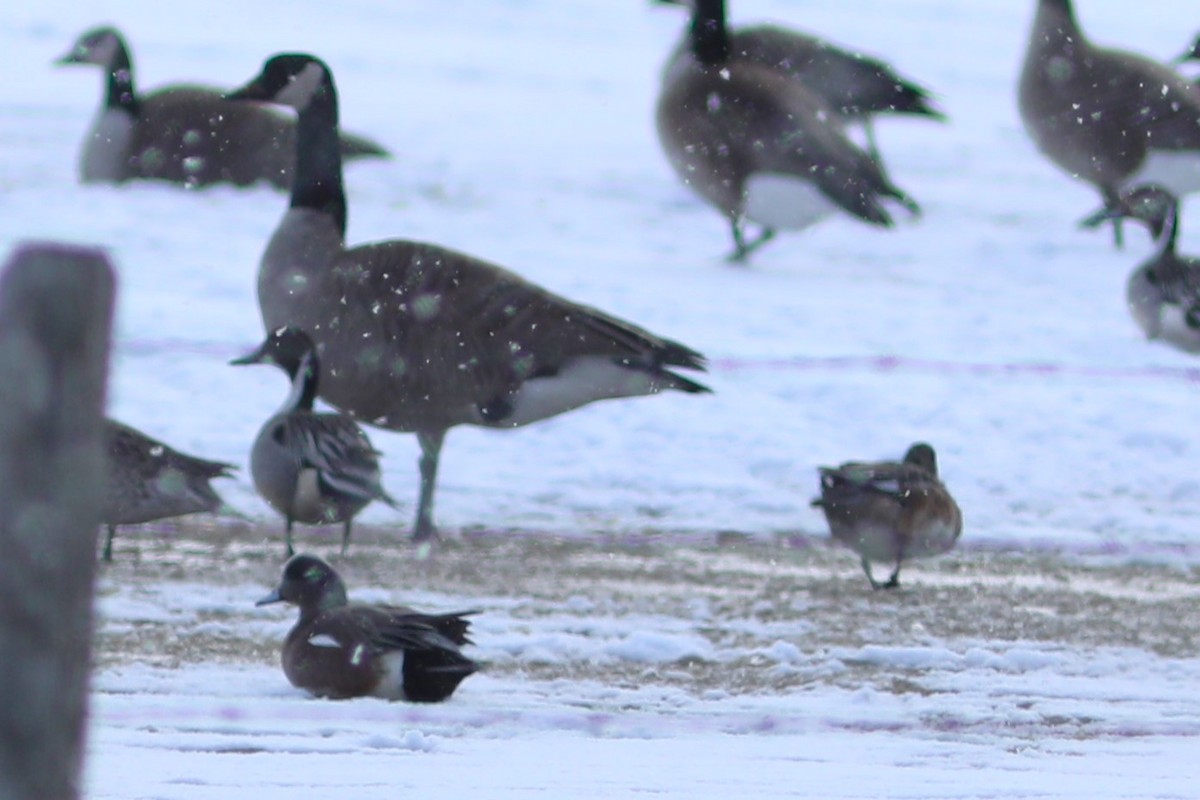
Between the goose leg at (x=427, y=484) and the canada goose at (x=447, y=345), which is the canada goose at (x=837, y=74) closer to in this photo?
the canada goose at (x=447, y=345)

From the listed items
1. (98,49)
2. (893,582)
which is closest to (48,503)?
(893,582)

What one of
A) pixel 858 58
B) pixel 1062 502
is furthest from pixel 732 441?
pixel 858 58

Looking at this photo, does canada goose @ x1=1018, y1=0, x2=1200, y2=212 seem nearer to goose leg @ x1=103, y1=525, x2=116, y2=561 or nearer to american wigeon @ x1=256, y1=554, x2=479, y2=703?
goose leg @ x1=103, y1=525, x2=116, y2=561

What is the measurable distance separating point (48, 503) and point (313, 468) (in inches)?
229

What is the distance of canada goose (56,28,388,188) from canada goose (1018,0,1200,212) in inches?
207

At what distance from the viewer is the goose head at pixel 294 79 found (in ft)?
34.9

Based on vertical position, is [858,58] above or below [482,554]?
above

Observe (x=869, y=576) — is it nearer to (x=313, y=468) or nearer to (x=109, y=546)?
(x=313, y=468)

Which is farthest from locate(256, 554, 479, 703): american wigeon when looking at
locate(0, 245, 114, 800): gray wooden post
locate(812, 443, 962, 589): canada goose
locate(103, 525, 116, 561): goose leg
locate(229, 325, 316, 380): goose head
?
locate(0, 245, 114, 800): gray wooden post

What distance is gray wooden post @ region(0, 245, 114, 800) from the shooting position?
7.36 ft

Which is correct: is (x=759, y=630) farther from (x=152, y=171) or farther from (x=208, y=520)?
(x=152, y=171)

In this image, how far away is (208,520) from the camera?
9.16m

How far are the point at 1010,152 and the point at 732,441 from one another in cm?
1201

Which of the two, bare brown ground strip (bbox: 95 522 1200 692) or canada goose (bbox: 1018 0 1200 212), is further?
canada goose (bbox: 1018 0 1200 212)
